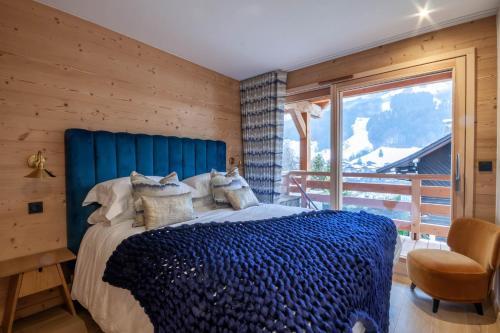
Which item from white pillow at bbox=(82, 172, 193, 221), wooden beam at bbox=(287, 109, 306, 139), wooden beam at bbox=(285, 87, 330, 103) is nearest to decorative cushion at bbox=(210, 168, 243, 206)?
white pillow at bbox=(82, 172, 193, 221)

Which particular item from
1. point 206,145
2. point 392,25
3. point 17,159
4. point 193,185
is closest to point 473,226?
point 392,25

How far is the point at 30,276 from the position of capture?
5.92 feet

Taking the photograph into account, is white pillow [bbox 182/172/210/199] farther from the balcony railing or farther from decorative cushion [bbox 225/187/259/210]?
the balcony railing

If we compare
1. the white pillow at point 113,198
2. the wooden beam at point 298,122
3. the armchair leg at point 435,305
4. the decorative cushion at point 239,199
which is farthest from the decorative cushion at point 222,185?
the armchair leg at point 435,305

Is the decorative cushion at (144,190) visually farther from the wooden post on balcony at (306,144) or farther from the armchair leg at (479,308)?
the armchair leg at (479,308)

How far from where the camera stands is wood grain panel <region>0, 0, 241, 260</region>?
193 centimetres

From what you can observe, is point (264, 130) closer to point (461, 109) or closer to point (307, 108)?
point (307, 108)

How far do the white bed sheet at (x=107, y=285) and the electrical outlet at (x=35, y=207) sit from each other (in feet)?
1.37

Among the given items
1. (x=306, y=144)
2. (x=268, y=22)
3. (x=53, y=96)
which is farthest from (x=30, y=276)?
(x=306, y=144)

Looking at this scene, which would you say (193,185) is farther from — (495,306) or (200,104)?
(495,306)

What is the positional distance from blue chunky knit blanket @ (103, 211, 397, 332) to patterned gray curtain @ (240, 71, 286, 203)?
185 cm

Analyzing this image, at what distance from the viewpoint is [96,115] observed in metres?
2.39

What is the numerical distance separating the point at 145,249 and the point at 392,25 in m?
2.90

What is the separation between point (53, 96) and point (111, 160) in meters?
0.68
